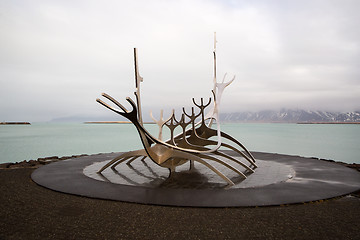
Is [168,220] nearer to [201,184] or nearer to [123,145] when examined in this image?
[201,184]

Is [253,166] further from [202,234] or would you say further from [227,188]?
[202,234]

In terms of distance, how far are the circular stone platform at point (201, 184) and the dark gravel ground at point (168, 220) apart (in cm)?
38

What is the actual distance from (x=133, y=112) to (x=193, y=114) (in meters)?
2.80

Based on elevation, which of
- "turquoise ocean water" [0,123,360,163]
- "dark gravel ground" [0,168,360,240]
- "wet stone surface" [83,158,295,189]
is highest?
"dark gravel ground" [0,168,360,240]

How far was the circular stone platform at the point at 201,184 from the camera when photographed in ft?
19.5

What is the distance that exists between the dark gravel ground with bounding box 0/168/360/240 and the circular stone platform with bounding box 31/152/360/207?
1.25ft

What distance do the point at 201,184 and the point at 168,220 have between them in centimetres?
274

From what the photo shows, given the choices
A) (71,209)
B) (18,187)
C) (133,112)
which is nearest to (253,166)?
(133,112)

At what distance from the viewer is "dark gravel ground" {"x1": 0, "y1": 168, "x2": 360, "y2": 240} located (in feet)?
13.8

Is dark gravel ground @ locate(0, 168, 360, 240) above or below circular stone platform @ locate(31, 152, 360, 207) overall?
above

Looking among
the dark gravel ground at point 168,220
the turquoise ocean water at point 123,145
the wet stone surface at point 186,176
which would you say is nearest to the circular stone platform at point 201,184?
the wet stone surface at point 186,176

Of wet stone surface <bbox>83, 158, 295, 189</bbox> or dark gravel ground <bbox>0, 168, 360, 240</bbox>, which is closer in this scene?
dark gravel ground <bbox>0, 168, 360, 240</bbox>

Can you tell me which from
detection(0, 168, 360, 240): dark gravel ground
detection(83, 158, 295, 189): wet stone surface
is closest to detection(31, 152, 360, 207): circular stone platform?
detection(83, 158, 295, 189): wet stone surface

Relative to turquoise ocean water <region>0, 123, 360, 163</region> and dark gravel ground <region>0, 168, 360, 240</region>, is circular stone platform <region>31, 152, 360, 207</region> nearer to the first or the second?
dark gravel ground <region>0, 168, 360, 240</region>
